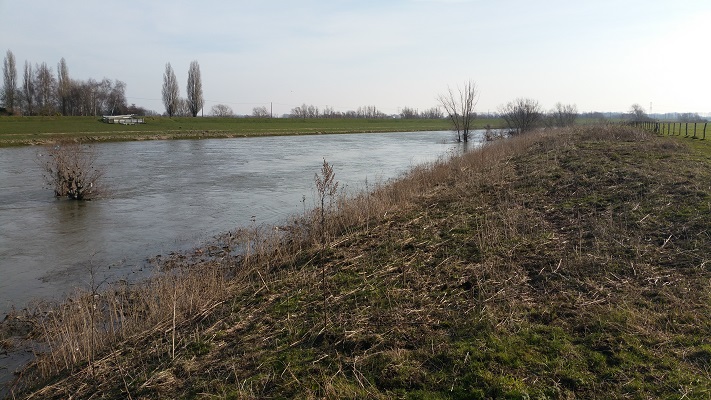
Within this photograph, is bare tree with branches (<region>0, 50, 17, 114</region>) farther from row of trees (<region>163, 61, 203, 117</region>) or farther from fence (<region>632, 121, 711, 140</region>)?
fence (<region>632, 121, 711, 140</region>)

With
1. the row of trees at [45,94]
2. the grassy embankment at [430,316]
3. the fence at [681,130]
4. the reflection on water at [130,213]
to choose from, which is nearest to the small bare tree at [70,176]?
the reflection on water at [130,213]

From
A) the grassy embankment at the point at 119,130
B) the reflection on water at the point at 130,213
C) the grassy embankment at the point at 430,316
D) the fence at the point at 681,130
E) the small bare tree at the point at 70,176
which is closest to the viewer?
the grassy embankment at the point at 430,316

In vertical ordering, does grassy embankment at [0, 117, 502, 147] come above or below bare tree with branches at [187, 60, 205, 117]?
below

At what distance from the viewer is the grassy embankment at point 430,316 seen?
13.1 ft

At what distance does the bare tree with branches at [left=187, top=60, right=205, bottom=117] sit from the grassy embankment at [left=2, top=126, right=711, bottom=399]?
275ft

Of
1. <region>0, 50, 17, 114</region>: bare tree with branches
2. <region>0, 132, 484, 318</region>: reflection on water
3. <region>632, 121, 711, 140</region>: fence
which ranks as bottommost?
<region>0, 132, 484, 318</region>: reflection on water

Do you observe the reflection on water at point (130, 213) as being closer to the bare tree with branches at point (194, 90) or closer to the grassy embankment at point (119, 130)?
the grassy embankment at point (119, 130)

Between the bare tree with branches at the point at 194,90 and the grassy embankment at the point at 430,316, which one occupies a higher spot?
the bare tree with branches at the point at 194,90

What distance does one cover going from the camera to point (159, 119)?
68.8m

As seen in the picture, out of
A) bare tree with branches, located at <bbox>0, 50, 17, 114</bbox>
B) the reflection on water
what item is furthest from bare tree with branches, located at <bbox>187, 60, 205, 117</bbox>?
the reflection on water

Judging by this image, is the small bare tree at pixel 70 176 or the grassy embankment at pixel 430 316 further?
the small bare tree at pixel 70 176

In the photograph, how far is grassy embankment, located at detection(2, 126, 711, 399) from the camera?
13.1 ft

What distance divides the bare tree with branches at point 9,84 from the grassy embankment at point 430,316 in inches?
2931

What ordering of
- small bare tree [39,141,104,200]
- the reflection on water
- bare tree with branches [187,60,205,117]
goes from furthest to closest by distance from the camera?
bare tree with branches [187,60,205,117], small bare tree [39,141,104,200], the reflection on water
